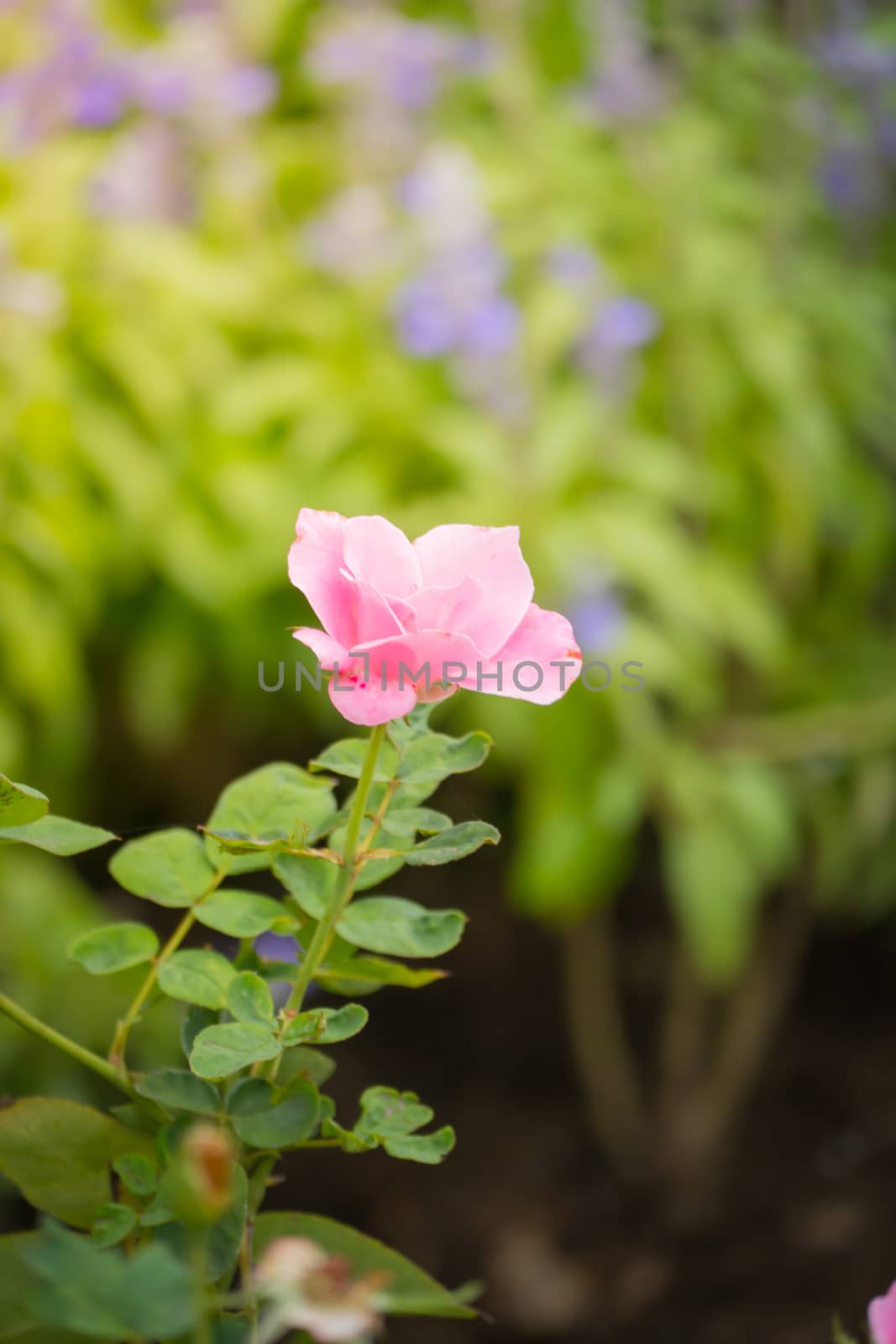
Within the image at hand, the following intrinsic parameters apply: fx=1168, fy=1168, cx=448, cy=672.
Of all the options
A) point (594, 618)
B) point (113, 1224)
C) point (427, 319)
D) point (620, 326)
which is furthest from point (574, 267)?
point (113, 1224)

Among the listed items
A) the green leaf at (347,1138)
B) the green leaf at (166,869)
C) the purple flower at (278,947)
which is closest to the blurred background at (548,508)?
the purple flower at (278,947)

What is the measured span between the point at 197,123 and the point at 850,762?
127 centimetres

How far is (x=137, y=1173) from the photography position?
321 millimetres

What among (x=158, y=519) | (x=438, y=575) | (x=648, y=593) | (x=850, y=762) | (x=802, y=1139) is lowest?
(x=802, y=1139)

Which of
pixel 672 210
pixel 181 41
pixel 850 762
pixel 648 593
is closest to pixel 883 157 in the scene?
pixel 672 210

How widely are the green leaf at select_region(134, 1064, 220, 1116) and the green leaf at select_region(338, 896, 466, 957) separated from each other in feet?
0.19

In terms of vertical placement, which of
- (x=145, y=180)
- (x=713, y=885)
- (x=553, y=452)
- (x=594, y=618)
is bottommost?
(x=713, y=885)

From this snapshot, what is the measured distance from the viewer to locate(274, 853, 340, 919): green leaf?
0.34 meters

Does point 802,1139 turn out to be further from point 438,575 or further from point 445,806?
point 438,575

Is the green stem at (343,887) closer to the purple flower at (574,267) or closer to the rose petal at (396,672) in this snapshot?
the rose petal at (396,672)

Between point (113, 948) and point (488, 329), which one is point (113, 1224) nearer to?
point (113, 948)

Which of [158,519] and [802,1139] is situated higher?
[158,519]

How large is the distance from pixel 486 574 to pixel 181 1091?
0.16m

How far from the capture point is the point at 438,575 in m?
0.32
